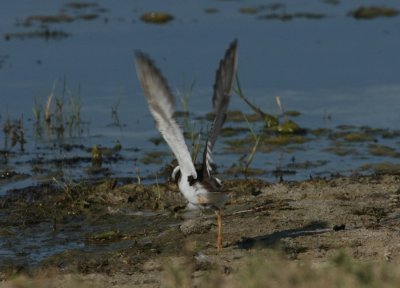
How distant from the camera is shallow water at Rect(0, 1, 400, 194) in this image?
13.4m

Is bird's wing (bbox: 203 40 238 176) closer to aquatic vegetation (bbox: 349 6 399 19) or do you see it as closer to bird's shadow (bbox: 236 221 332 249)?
bird's shadow (bbox: 236 221 332 249)

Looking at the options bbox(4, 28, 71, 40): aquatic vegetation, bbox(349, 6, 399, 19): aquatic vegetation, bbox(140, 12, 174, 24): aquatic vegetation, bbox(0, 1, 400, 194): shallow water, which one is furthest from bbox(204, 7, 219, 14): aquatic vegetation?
bbox(4, 28, 71, 40): aquatic vegetation

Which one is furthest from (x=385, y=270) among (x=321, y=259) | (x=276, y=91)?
(x=276, y=91)

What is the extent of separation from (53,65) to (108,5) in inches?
252

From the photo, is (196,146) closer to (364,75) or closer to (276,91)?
(276,91)

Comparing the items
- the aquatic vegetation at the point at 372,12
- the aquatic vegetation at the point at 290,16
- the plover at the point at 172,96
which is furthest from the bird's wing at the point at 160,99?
the aquatic vegetation at the point at 372,12

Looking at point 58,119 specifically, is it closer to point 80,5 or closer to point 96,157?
point 96,157

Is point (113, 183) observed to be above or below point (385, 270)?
below

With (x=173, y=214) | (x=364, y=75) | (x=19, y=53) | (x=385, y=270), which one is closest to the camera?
(x=385, y=270)

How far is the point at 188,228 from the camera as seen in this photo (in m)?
9.91

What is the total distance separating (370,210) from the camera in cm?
1009

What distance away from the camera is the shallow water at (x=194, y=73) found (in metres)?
13.4

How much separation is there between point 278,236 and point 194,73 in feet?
26.7

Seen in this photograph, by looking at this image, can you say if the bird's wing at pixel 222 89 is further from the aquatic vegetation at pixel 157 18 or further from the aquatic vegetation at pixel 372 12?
the aquatic vegetation at pixel 372 12
